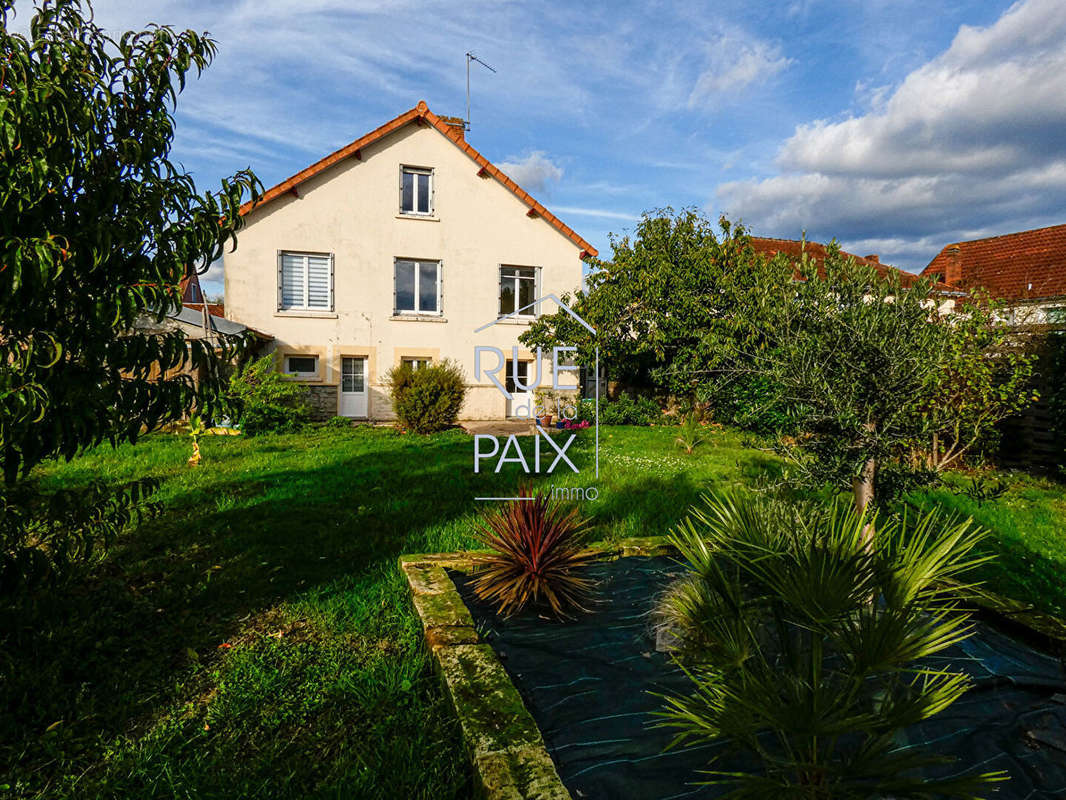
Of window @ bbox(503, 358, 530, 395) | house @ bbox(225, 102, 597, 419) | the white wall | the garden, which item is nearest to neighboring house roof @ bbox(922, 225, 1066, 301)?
window @ bbox(503, 358, 530, 395)

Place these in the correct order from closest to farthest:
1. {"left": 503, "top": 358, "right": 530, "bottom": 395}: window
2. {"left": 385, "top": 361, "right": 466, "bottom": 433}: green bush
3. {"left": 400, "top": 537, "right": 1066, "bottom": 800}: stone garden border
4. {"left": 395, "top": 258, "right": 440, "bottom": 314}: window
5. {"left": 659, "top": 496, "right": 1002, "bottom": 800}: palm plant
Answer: {"left": 659, "top": 496, "right": 1002, "bottom": 800}: palm plant
{"left": 400, "top": 537, "right": 1066, "bottom": 800}: stone garden border
{"left": 385, "top": 361, "right": 466, "bottom": 433}: green bush
{"left": 395, "top": 258, "right": 440, "bottom": 314}: window
{"left": 503, "top": 358, "right": 530, "bottom": 395}: window

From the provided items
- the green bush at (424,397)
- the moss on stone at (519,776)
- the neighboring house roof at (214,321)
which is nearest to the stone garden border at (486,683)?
the moss on stone at (519,776)

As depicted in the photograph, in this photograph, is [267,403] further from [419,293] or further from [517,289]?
[517,289]

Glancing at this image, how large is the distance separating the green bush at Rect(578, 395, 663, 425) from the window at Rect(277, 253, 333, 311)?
8.17m

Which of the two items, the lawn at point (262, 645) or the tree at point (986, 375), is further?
the tree at point (986, 375)

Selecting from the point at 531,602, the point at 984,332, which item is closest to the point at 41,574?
the point at 531,602

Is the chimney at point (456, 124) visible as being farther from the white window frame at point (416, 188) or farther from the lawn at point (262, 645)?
the lawn at point (262, 645)

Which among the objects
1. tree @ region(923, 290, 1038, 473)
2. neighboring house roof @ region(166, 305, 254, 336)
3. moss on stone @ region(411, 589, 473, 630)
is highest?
neighboring house roof @ region(166, 305, 254, 336)

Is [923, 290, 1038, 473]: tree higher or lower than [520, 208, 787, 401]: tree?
lower

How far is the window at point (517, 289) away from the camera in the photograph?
19.1 metres

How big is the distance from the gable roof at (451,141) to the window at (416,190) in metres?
1.22

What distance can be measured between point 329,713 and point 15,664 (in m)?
2.04

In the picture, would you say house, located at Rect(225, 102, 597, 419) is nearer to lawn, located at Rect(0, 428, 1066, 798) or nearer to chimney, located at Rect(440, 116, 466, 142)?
chimney, located at Rect(440, 116, 466, 142)

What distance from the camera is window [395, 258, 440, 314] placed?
18125mm
